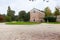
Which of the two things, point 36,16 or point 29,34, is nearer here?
point 29,34

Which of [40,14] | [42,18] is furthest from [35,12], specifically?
[42,18]

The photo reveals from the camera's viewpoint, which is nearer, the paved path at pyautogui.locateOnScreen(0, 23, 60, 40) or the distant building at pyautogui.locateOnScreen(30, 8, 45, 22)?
the paved path at pyautogui.locateOnScreen(0, 23, 60, 40)

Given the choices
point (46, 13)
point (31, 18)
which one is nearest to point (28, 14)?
point (31, 18)

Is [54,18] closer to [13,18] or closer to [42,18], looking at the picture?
[42,18]

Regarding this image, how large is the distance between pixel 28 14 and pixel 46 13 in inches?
243

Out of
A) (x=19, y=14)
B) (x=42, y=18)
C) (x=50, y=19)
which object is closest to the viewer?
(x=50, y=19)

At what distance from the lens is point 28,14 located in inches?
1922

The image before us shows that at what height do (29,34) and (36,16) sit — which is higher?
(29,34)

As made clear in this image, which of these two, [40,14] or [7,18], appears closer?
[7,18]

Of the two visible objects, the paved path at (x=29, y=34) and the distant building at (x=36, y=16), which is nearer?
the paved path at (x=29, y=34)

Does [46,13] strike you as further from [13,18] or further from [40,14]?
[13,18]

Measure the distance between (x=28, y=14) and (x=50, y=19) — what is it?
7.59m

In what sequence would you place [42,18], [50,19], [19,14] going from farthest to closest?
[19,14], [42,18], [50,19]

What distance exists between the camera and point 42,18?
4684cm
